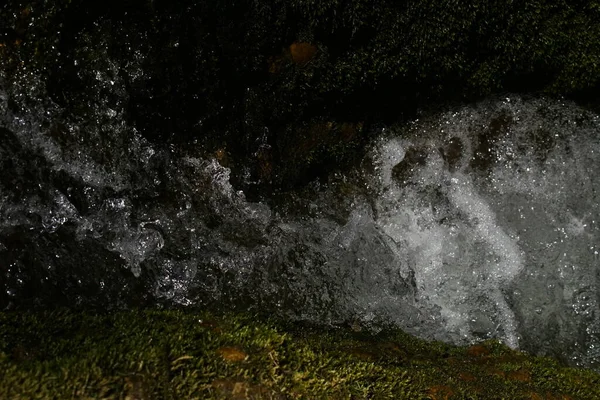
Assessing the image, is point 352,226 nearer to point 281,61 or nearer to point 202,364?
point 281,61

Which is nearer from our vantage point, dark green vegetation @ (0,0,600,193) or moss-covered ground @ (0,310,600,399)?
moss-covered ground @ (0,310,600,399)

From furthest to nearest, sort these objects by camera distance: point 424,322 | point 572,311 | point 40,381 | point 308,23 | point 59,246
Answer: point 572,311 → point 424,322 → point 308,23 → point 59,246 → point 40,381

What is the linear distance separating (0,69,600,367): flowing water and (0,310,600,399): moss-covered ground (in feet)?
2.58

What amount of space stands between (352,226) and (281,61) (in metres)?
1.34

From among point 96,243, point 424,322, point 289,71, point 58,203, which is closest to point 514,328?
point 424,322

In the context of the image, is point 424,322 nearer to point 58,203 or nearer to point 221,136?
point 221,136

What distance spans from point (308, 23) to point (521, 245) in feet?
7.79

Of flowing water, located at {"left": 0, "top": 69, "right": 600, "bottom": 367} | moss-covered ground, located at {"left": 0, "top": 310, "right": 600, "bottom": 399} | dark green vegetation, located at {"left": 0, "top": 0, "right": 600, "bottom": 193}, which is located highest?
dark green vegetation, located at {"left": 0, "top": 0, "right": 600, "bottom": 193}

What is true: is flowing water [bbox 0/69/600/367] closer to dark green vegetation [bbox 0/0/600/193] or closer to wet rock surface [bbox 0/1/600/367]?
wet rock surface [bbox 0/1/600/367]

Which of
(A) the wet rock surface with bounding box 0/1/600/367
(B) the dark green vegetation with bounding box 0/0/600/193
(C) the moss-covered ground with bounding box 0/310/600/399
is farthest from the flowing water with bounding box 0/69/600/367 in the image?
(C) the moss-covered ground with bounding box 0/310/600/399

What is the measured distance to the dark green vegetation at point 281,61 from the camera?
3.28m

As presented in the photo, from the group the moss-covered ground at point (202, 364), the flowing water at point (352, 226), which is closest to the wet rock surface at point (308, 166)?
the flowing water at point (352, 226)

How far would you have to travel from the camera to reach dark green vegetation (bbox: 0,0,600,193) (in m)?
3.28

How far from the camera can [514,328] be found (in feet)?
12.6
